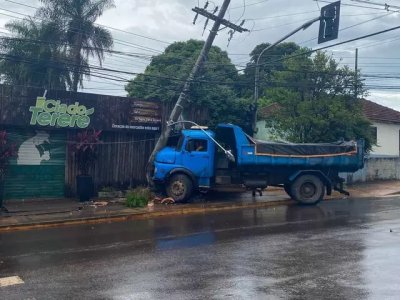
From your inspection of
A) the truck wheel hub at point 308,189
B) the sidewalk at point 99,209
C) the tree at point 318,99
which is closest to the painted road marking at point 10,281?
the sidewalk at point 99,209

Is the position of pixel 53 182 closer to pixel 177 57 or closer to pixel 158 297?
pixel 158 297

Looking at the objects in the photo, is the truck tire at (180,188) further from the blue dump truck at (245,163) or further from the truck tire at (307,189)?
the truck tire at (307,189)

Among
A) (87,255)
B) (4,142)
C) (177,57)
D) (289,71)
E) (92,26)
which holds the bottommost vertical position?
(87,255)

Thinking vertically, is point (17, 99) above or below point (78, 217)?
above

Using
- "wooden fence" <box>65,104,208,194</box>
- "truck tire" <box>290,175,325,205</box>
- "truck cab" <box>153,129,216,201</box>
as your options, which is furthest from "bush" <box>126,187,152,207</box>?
"truck tire" <box>290,175,325,205</box>

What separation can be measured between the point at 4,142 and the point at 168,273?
34.1ft

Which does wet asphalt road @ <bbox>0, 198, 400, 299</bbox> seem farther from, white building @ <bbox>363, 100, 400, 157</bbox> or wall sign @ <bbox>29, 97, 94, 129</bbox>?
white building @ <bbox>363, 100, 400, 157</bbox>

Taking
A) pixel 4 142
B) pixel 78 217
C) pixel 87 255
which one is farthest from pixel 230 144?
pixel 87 255

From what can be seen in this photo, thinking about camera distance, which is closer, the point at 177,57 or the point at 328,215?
the point at 328,215

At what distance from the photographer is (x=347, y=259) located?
9.19m

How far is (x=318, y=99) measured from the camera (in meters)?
22.9

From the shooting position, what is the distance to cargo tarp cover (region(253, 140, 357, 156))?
1755 centimetres

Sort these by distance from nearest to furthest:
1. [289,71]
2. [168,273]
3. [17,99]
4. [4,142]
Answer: [168,273]
[4,142]
[17,99]
[289,71]

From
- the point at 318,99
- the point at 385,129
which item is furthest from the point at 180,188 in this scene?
the point at 385,129
